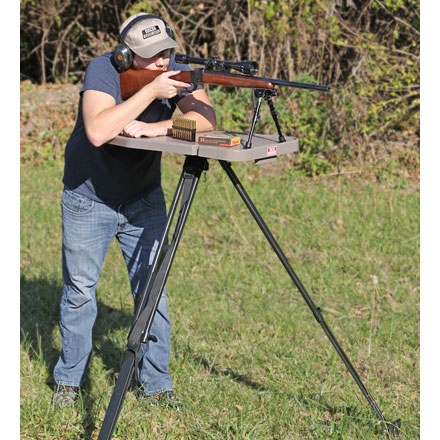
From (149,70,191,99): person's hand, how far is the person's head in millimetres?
220

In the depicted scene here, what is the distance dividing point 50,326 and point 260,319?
1.55 m

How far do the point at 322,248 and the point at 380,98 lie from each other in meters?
Result: 3.43

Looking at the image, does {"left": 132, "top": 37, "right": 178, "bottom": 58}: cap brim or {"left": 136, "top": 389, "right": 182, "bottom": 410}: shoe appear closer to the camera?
{"left": 132, "top": 37, "right": 178, "bottom": 58}: cap brim

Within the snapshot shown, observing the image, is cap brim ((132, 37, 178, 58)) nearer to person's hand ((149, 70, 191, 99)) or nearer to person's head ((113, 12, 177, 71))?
person's head ((113, 12, 177, 71))

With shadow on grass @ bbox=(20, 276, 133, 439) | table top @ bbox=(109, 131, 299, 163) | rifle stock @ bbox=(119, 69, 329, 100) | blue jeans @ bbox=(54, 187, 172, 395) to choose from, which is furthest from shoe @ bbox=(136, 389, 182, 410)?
rifle stock @ bbox=(119, 69, 329, 100)

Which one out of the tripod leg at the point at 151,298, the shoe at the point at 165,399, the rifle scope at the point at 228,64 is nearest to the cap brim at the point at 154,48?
the rifle scope at the point at 228,64

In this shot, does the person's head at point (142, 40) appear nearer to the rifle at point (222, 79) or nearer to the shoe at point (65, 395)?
the rifle at point (222, 79)

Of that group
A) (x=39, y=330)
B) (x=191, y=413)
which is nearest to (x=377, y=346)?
(x=191, y=413)

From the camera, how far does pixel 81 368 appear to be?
3803 millimetres

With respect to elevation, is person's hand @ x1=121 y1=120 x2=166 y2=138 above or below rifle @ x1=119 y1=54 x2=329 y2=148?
below

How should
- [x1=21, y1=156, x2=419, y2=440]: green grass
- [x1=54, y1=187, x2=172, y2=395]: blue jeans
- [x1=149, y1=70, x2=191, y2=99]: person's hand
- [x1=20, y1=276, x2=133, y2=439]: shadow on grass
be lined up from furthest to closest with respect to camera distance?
[x1=20, y1=276, x2=133, y2=439]: shadow on grass → [x1=21, y1=156, x2=419, y2=440]: green grass → [x1=54, y1=187, x2=172, y2=395]: blue jeans → [x1=149, y1=70, x2=191, y2=99]: person's hand

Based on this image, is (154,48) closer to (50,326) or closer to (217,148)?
(217,148)

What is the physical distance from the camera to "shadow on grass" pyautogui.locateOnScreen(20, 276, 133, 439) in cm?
427

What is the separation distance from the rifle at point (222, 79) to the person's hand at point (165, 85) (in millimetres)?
54
